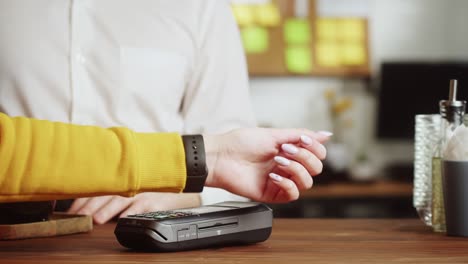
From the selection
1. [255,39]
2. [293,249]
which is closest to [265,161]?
[293,249]

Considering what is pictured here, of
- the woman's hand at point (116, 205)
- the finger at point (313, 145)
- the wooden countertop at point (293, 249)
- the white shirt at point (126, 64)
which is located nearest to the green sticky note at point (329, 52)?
the white shirt at point (126, 64)

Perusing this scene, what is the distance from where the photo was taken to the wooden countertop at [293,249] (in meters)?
0.91

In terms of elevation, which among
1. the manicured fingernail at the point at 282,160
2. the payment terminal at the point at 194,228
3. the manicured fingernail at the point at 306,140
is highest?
the manicured fingernail at the point at 306,140

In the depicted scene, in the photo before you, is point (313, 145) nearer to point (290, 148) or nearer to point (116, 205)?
point (290, 148)

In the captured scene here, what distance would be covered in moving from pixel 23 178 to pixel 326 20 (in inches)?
126

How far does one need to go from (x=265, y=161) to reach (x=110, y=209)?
328 mm

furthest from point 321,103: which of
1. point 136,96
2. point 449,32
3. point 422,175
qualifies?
point 422,175

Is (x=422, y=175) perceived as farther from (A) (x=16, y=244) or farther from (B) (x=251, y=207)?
(A) (x=16, y=244)

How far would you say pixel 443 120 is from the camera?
46.7 inches

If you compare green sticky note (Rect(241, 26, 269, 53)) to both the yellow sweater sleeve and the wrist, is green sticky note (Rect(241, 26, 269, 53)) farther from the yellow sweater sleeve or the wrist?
the yellow sweater sleeve

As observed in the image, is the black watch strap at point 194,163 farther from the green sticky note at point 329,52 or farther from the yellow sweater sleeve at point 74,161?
the green sticky note at point 329,52

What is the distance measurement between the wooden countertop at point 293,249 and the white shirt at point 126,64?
44 centimetres

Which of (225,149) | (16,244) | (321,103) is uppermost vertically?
(225,149)

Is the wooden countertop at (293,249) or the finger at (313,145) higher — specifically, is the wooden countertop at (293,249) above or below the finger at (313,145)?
below
